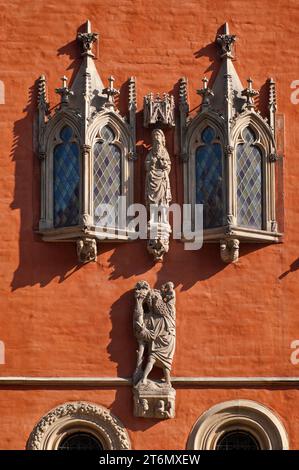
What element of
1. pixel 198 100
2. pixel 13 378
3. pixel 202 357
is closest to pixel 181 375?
pixel 202 357

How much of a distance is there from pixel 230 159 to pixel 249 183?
20.4 inches

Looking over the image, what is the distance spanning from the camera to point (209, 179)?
2695cm

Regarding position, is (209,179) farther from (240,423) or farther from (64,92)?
(240,423)

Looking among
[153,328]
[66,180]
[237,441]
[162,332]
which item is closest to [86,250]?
[66,180]

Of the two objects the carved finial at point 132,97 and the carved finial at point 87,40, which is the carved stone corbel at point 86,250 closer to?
the carved finial at point 132,97

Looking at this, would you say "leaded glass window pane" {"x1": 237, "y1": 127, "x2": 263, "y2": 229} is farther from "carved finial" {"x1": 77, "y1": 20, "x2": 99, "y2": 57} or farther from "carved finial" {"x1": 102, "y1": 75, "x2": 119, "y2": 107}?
"carved finial" {"x1": 77, "y1": 20, "x2": 99, "y2": 57}

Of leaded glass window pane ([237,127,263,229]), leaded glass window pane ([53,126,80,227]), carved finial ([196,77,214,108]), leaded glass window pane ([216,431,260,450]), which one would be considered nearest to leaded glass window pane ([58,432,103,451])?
leaded glass window pane ([216,431,260,450])

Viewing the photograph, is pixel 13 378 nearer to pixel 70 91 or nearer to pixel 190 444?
pixel 190 444

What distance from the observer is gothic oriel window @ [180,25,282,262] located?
87.7 feet

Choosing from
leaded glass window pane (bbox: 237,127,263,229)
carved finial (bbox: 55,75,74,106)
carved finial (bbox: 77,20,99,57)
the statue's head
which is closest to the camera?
the statue's head

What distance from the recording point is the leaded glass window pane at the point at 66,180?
26.8 m

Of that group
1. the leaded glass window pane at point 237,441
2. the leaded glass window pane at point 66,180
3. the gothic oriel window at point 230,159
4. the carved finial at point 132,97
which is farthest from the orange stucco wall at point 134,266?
the leaded glass window pane at point 237,441

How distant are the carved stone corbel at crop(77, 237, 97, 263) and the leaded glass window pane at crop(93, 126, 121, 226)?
0.40 metres

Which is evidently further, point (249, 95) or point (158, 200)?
point (249, 95)
